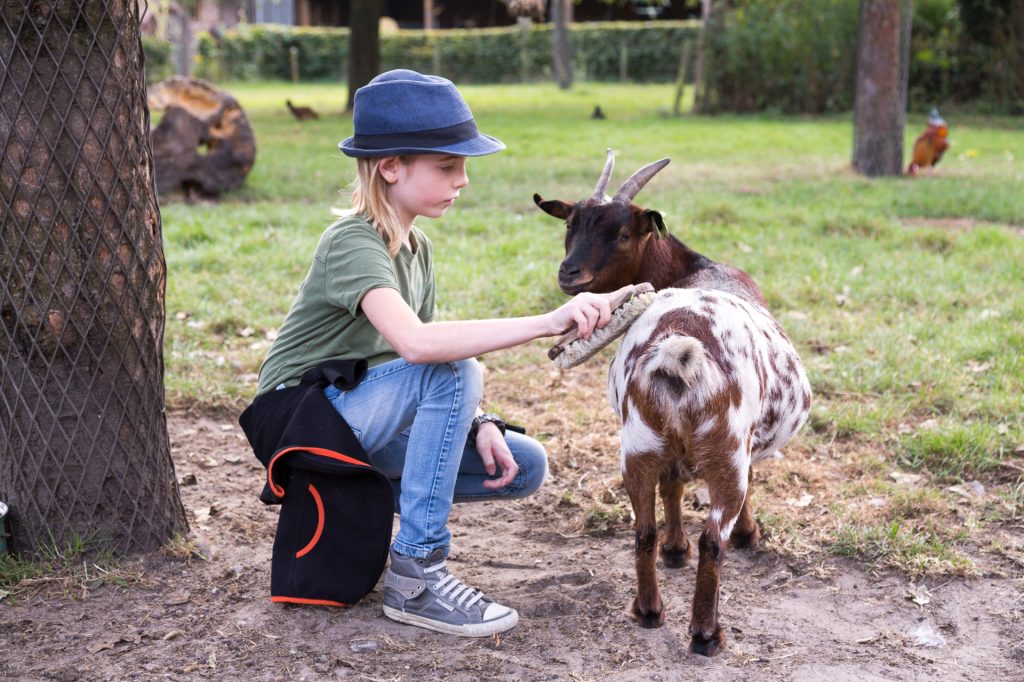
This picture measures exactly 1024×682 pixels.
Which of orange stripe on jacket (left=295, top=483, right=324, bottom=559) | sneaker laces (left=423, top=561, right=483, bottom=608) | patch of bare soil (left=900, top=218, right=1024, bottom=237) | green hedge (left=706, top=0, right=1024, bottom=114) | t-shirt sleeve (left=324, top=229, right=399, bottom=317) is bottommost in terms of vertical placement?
sneaker laces (left=423, top=561, right=483, bottom=608)

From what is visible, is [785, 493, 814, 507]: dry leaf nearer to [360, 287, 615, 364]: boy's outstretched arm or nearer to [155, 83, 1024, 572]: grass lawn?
[155, 83, 1024, 572]: grass lawn

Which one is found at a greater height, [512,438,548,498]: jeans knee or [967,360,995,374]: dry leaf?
[512,438,548,498]: jeans knee

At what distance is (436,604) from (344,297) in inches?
37.7

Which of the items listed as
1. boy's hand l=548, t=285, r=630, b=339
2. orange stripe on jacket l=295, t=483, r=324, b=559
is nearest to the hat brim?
boy's hand l=548, t=285, r=630, b=339

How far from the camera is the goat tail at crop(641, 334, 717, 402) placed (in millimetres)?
2781

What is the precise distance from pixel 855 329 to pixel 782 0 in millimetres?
16079

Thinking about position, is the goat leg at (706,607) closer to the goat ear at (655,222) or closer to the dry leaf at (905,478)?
the goat ear at (655,222)

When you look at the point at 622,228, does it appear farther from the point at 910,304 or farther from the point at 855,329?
the point at 910,304

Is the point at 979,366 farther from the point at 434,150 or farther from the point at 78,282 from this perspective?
the point at 78,282

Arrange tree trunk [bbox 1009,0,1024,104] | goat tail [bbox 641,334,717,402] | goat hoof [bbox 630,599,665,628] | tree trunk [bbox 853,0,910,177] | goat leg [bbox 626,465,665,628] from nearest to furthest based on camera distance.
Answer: goat tail [bbox 641,334,717,402], goat leg [bbox 626,465,665,628], goat hoof [bbox 630,599,665,628], tree trunk [bbox 853,0,910,177], tree trunk [bbox 1009,0,1024,104]

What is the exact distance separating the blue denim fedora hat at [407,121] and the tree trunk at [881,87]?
983 centimetres

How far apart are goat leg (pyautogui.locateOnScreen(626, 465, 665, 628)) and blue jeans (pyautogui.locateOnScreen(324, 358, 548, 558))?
532 millimetres

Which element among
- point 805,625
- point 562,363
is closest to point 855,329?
point 805,625

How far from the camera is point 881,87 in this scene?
11.7 meters
